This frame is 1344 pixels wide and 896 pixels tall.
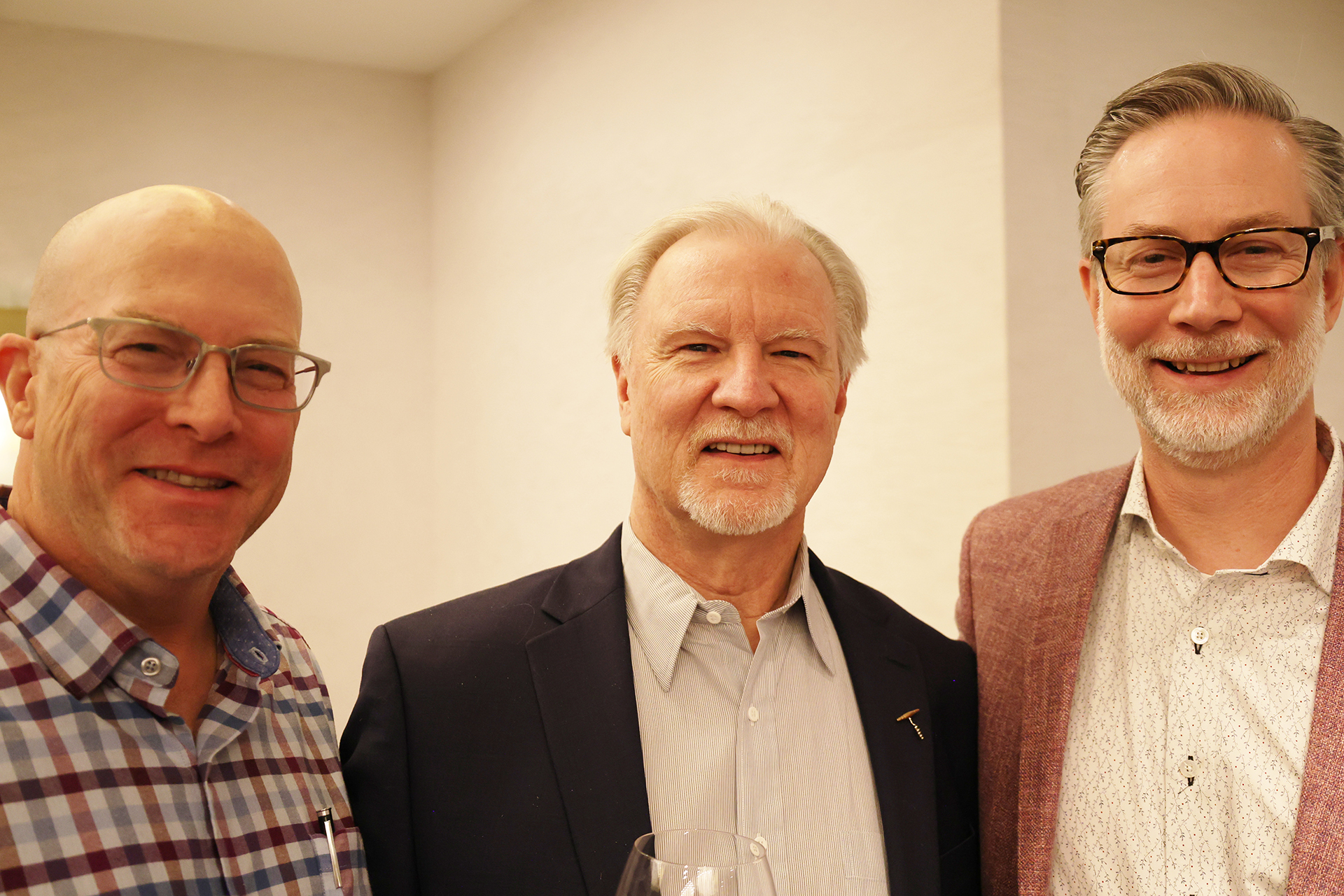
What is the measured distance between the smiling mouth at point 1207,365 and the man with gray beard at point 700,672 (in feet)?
1.83

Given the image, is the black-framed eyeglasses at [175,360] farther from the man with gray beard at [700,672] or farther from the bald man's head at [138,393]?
the man with gray beard at [700,672]

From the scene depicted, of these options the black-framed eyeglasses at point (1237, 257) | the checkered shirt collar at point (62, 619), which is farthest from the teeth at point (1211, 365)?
the checkered shirt collar at point (62, 619)

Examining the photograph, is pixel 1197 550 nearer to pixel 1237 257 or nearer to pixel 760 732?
pixel 1237 257

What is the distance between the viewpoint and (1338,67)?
3.40 m

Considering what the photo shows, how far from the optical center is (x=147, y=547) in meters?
1.23

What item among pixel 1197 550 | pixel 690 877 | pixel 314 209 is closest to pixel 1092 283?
pixel 1197 550

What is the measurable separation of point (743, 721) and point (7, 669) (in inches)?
39.4

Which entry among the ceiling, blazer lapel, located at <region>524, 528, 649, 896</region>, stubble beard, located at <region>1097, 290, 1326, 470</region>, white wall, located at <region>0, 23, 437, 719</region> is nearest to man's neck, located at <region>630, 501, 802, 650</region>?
blazer lapel, located at <region>524, 528, 649, 896</region>

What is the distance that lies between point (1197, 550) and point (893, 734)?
A: 0.59m

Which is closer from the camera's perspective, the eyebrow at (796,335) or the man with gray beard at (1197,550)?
the man with gray beard at (1197,550)

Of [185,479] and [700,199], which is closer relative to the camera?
[185,479]

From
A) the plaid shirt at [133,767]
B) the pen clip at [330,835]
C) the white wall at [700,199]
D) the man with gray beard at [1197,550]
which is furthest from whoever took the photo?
the white wall at [700,199]

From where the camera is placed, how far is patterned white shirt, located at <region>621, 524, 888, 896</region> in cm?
159

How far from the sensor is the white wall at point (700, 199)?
300cm
